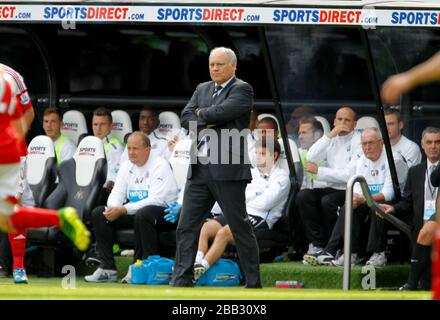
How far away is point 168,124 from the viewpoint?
53.2ft

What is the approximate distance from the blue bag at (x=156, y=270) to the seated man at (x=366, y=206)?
52.2 inches

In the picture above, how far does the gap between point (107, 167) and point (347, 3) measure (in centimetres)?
313

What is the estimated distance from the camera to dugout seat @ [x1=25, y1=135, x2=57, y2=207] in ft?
52.3

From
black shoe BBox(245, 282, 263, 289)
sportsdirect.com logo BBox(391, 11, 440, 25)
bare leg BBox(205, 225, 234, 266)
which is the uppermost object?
sportsdirect.com logo BBox(391, 11, 440, 25)

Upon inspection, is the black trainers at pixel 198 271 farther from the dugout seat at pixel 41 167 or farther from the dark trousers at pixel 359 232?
the dugout seat at pixel 41 167

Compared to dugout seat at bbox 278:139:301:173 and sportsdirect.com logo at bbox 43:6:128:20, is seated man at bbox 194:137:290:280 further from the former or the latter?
sportsdirect.com logo at bbox 43:6:128:20

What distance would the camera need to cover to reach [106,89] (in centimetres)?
1712

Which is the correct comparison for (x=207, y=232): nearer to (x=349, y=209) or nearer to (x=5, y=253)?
(x=349, y=209)

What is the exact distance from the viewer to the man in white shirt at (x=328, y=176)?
14.8 meters

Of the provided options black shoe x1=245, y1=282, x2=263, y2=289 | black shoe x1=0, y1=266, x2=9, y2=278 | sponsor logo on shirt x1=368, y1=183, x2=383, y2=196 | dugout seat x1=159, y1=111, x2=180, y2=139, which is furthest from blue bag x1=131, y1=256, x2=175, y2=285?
sponsor logo on shirt x1=368, y1=183, x2=383, y2=196

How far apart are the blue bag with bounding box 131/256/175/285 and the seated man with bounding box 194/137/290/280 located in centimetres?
31

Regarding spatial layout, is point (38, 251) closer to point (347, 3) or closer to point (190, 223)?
point (190, 223)
